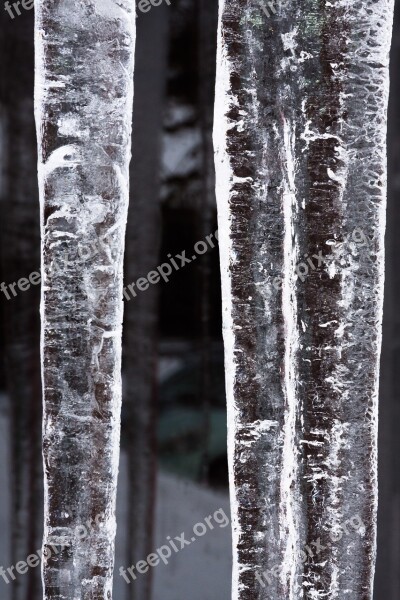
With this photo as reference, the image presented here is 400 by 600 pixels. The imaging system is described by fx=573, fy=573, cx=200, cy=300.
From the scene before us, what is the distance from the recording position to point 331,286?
1.62 m

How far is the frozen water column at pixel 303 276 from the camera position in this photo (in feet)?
5.25

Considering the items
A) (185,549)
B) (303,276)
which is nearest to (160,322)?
(303,276)

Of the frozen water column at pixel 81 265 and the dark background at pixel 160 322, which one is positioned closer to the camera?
the frozen water column at pixel 81 265

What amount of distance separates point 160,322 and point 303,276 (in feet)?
1.89

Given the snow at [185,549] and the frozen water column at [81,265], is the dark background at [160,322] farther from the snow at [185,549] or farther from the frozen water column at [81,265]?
the frozen water column at [81,265]

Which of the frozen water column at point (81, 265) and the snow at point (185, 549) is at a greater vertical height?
the frozen water column at point (81, 265)

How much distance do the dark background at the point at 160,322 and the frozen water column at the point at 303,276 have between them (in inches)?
13.9

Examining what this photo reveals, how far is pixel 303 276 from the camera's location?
1639 millimetres

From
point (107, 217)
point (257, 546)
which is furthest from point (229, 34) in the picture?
point (257, 546)

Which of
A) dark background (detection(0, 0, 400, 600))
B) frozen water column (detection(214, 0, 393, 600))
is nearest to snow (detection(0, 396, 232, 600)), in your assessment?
dark background (detection(0, 0, 400, 600))

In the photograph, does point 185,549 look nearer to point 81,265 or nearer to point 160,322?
point 160,322

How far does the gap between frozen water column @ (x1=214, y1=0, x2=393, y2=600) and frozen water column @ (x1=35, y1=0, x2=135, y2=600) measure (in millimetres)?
304

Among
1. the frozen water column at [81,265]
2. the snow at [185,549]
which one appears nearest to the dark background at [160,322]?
the snow at [185,549]

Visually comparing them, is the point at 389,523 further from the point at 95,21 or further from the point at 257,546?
the point at 95,21
